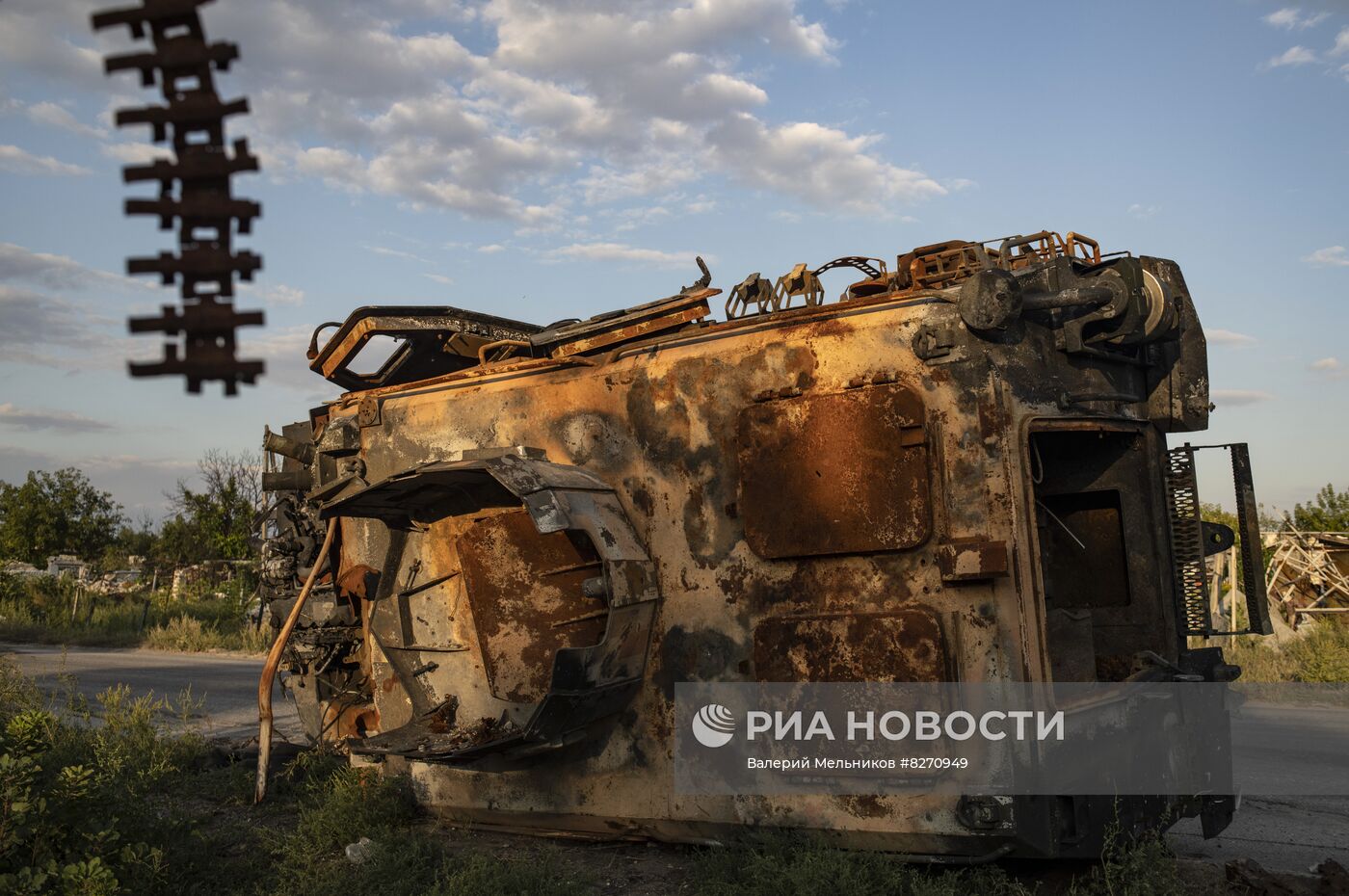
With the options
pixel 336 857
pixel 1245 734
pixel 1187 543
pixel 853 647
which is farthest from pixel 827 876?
pixel 1245 734

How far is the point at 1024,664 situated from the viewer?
482cm

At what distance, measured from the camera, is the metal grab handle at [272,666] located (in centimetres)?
673

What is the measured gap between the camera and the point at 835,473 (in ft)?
17.3

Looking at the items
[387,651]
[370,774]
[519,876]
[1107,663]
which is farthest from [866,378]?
[370,774]

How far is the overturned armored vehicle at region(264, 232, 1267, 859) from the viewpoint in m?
5.04

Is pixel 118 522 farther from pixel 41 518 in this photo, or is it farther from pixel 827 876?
pixel 827 876

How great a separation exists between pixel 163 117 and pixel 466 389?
541 cm

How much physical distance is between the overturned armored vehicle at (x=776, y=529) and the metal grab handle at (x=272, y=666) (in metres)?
0.10

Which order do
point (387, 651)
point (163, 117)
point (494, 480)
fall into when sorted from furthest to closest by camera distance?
point (387, 651)
point (494, 480)
point (163, 117)

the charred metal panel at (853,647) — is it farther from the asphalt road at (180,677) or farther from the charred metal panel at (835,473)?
the asphalt road at (180,677)

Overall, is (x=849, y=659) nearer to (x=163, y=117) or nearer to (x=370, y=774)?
(x=370, y=774)

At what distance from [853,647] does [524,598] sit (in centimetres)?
189

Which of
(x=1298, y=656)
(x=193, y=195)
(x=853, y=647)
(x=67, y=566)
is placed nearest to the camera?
(x=193, y=195)

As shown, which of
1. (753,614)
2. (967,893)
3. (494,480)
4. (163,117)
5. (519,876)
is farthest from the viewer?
(494,480)
